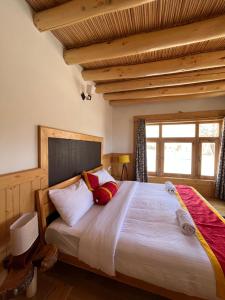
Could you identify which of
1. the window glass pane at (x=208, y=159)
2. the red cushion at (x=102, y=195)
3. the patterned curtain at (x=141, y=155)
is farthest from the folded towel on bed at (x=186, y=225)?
the window glass pane at (x=208, y=159)

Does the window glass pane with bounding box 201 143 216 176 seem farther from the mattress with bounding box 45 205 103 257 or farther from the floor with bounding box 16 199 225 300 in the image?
the mattress with bounding box 45 205 103 257

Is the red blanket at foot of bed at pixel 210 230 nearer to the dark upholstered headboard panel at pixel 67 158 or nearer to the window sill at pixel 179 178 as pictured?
the window sill at pixel 179 178

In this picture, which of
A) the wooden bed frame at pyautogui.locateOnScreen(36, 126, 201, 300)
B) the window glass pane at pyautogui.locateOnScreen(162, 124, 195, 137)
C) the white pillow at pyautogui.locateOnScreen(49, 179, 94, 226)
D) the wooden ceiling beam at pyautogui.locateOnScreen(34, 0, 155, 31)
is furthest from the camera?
the window glass pane at pyautogui.locateOnScreen(162, 124, 195, 137)

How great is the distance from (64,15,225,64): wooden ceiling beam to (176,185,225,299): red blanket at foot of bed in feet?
6.45

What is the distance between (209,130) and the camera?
3.63m

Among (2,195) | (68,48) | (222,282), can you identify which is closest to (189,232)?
(222,282)

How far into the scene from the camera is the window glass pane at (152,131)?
13.3 feet

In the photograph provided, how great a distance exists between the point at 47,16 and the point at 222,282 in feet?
8.78

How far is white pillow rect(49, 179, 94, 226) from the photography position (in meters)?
1.57

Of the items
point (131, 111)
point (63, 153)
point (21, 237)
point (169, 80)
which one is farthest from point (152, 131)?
point (21, 237)

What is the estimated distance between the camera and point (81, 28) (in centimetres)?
172

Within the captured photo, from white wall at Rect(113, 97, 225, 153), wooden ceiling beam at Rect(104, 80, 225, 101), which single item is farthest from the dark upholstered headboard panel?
white wall at Rect(113, 97, 225, 153)

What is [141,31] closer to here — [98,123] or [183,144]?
[98,123]

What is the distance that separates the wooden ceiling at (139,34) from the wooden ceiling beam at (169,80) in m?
0.01
